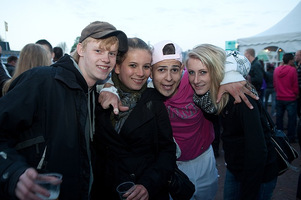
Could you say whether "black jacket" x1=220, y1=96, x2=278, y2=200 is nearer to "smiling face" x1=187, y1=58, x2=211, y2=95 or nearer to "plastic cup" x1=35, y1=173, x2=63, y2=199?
"smiling face" x1=187, y1=58, x2=211, y2=95

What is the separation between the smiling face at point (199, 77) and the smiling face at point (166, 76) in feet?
0.60

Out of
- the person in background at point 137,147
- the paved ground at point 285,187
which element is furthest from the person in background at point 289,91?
the person in background at point 137,147

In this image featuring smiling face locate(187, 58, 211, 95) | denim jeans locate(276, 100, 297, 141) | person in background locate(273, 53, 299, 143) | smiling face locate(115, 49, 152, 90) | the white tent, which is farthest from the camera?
the white tent

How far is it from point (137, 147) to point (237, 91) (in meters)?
1.12

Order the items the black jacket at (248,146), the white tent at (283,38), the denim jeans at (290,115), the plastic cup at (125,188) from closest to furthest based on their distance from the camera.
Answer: the plastic cup at (125,188) → the black jacket at (248,146) → the denim jeans at (290,115) → the white tent at (283,38)

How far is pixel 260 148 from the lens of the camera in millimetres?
1921

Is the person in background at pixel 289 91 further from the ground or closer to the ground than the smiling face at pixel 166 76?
closer to the ground

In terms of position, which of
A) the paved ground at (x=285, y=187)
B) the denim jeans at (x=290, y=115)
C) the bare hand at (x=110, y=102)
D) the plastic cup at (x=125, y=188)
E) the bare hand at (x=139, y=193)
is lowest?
the paved ground at (x=285, y=187)

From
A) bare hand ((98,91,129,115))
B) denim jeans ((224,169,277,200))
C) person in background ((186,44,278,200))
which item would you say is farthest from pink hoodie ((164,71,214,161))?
bare hand ((98,91,129,115))

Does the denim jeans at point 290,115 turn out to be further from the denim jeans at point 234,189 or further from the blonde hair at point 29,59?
the blonde hair at point 29,59

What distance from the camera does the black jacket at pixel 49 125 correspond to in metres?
1.34

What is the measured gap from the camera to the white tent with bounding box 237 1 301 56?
9584mm

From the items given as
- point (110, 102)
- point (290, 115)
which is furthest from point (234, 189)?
point (290, 115)

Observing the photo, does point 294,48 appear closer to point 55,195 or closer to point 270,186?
point 270,186
